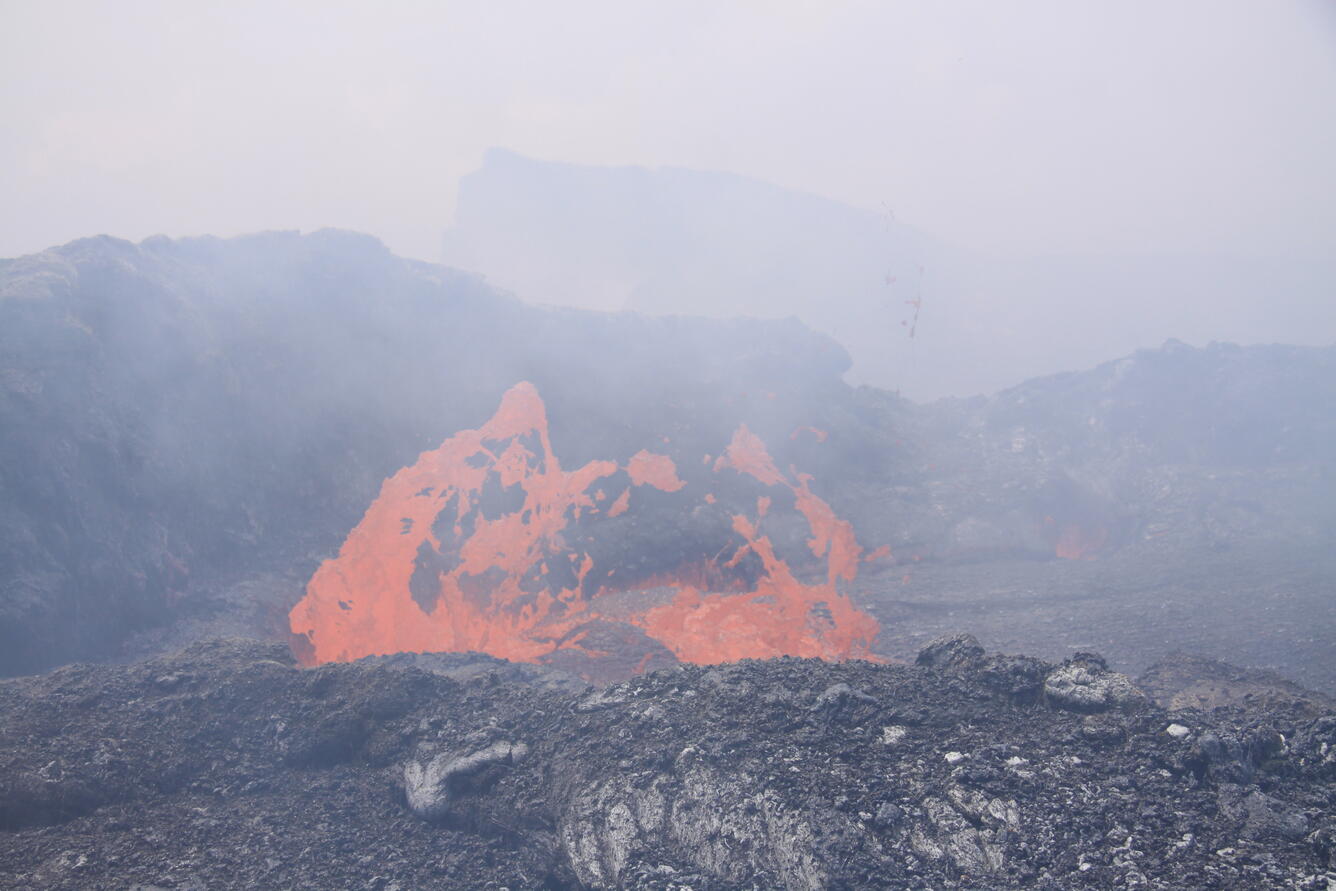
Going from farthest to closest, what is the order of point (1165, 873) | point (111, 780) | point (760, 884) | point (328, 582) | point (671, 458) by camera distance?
point (671, 458)
point (328, 582)
point (111, 780)
point (760, 884)
point (1165, 873)

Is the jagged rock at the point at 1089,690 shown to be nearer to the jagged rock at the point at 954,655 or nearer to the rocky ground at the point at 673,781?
the rocky ground at the point at 673,781

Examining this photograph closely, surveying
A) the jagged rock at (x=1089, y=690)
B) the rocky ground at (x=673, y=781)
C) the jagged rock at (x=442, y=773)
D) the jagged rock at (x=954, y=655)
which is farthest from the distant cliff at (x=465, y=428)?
the jagged rock at (x=442, y=773)

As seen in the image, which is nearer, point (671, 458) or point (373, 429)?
point (373, 429)

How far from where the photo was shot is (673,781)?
33.5 feet

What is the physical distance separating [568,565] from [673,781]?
17057mm

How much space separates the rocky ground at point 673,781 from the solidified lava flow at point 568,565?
8.98 meters

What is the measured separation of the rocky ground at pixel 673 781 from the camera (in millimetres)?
8281

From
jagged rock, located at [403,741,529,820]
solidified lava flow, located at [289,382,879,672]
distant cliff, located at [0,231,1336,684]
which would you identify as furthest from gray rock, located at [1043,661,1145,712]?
distant cliff, located at [0,231,1336,684]

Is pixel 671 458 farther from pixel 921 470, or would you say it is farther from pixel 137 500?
pixel 137 500

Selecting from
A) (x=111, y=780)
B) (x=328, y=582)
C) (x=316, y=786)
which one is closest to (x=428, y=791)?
(x=316, y=786)

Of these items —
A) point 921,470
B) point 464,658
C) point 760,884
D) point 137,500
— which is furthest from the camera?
point 921,470

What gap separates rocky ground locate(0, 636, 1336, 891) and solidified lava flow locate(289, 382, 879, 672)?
8.98 m

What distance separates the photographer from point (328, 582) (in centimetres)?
2434

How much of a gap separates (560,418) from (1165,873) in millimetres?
26981
